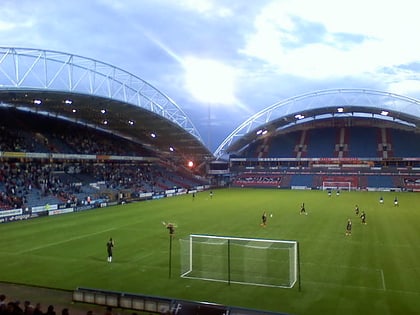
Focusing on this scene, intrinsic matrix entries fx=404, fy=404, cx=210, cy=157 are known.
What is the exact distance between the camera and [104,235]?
3195cm

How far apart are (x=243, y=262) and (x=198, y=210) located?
24.8 m

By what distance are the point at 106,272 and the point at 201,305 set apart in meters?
8.99

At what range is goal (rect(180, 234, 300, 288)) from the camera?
19672 millimetres

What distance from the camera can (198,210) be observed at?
47250 millimetres

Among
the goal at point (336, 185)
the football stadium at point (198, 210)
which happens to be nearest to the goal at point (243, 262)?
the football stadium at point (198, 210)

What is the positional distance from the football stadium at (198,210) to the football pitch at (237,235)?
11 cm

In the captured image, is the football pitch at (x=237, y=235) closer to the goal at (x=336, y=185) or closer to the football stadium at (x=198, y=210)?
the football stadium at (x=198, y=210)

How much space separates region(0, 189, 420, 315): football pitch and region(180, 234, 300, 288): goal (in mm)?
688

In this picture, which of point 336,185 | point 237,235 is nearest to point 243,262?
point 237,235

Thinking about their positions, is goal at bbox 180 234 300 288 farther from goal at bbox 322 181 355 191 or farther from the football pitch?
goal at bbox 322 181 355 191

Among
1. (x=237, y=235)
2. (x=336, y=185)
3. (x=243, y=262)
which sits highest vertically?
(x=336, y=185)

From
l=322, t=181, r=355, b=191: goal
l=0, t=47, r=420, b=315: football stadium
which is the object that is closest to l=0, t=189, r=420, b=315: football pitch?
l=0, t=47, r=420, b=315: football stadium

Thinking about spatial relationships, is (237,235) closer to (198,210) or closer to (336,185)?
(198,210)

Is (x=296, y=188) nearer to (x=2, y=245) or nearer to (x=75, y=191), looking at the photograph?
(x=75, y=191)
